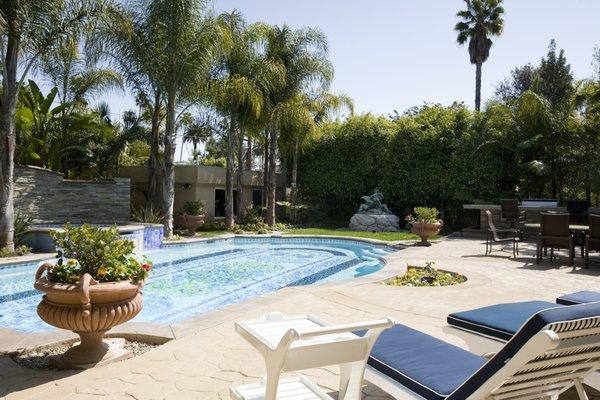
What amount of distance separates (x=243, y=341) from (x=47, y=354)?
1.79 metres

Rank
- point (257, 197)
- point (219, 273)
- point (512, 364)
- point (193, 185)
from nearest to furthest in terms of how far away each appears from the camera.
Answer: point (512, 364) < point (219, 273) < point (193, 185) < point (257, 197)

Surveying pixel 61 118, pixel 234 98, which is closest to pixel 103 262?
pixel 234 98

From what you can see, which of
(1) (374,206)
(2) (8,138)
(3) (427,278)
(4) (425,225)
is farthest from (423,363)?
(1) (374,206)

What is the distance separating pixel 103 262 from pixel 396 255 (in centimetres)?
835

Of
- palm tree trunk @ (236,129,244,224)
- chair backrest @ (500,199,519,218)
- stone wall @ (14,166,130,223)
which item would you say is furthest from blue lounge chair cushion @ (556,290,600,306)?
→ palm tree trunk @ (236,129,244,224)

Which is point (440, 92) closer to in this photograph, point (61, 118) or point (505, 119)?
point (505, 119)

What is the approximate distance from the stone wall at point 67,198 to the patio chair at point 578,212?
572 inches

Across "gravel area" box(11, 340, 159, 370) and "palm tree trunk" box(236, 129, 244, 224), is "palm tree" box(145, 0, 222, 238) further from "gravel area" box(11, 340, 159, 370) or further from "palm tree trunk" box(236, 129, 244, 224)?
"gravel area" box(11, 340, 159, 370)

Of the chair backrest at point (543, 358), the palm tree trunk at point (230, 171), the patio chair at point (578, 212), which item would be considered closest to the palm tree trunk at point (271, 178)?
the palm tree trunk at point (230, 171)

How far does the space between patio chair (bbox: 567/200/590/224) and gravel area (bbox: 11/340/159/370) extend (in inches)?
487

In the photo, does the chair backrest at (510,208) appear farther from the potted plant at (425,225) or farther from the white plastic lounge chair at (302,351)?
the white plastic lounge chair at (302,351)

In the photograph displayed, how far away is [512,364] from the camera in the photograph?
2041 mm

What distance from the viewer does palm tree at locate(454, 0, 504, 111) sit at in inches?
977

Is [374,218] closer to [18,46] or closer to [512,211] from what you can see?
[512,211]
